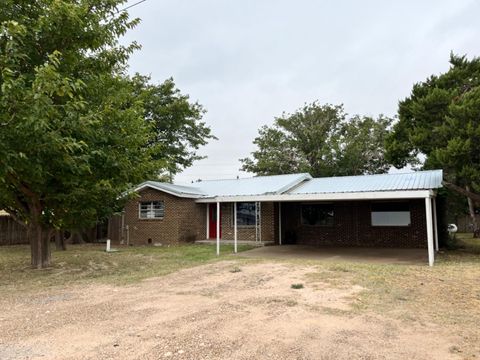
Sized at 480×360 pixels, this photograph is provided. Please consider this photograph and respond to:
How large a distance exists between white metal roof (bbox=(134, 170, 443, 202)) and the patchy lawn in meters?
3.01

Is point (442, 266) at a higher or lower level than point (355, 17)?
lower

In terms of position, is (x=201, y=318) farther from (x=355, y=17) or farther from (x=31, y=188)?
(x=355, y=17)

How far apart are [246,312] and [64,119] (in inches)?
212

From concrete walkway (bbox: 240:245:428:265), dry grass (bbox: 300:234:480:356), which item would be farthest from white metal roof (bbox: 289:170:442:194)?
dry grass (bbox: 300:234:480:356)

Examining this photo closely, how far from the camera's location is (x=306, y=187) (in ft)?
56.6

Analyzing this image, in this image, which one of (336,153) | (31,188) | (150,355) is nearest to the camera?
(150,355)

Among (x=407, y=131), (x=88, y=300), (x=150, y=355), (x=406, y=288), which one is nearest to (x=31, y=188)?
(x=88, y=300)

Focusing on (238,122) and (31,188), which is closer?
(31,188)

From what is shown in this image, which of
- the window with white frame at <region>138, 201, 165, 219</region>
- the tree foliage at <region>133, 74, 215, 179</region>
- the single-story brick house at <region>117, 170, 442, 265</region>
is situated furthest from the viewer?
the tree foliage at <region>133, 74, 215, 179</region>

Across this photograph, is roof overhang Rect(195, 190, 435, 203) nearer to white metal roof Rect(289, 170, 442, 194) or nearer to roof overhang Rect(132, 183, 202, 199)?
white metal roof Rect(289, 170, 442, 194)

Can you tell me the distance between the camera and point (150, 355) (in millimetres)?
4094

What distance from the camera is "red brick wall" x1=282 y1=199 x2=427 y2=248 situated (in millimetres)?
15336

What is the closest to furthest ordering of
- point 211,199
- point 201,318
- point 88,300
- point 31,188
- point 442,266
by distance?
1. point 201,318
2. point 88,300
3. point 31,188
4. point 442,266
5. point 211,199

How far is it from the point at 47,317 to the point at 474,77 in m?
14.3
